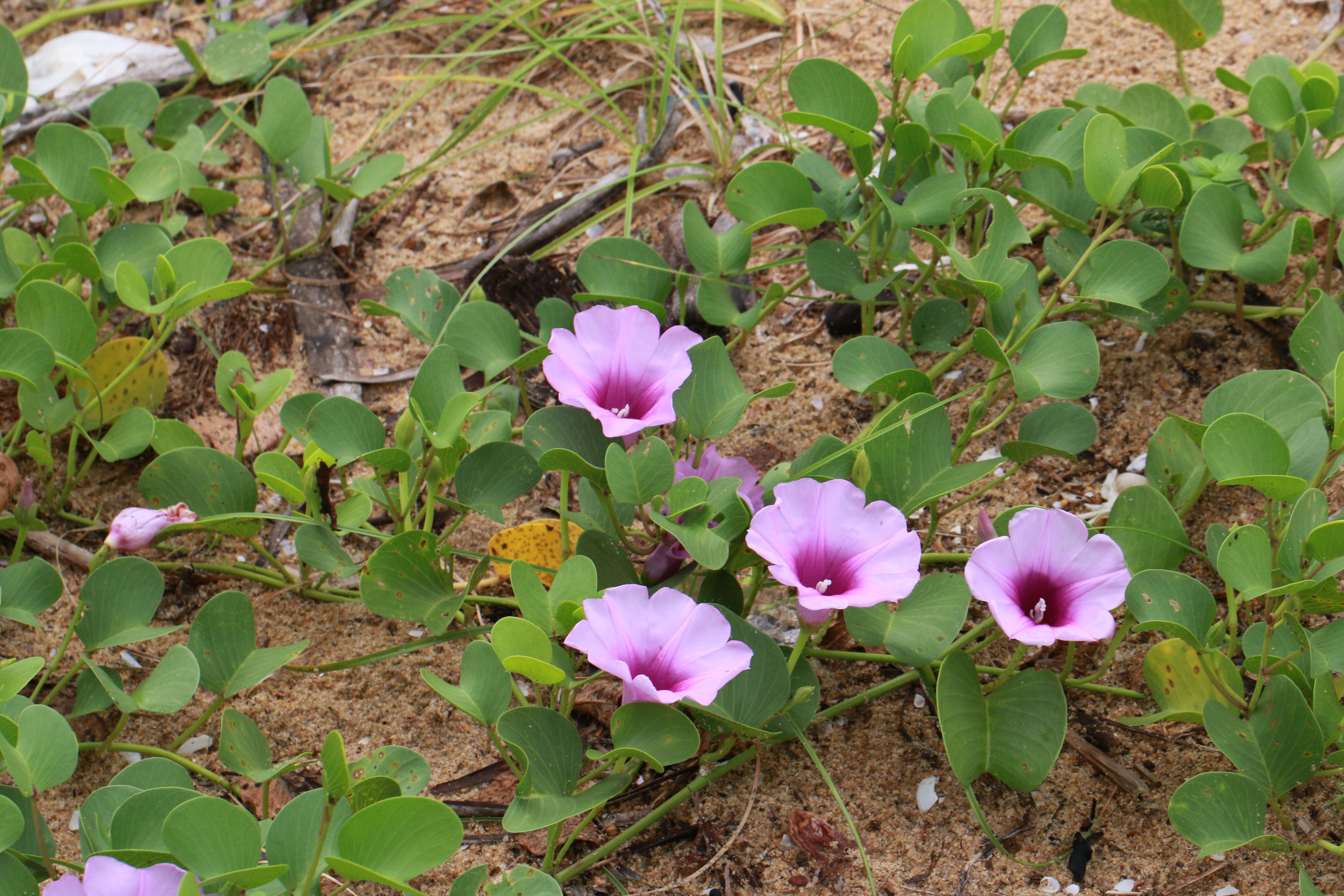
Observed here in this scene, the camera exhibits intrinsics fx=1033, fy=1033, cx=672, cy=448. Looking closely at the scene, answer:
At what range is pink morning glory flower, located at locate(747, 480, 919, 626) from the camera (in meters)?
1.27

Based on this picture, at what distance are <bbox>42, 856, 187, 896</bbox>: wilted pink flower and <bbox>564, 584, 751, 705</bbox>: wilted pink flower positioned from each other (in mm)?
482

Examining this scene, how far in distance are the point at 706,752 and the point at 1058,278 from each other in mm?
1155

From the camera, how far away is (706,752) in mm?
1502

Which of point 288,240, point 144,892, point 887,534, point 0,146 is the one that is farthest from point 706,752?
point 0,146

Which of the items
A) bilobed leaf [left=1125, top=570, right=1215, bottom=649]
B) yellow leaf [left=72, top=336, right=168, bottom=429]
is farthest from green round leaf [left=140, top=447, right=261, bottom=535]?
bilobed leaf [left=1125, top=570, right=1215, bottom=649]

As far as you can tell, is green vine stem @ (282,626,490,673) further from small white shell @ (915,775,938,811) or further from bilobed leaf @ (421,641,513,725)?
small white shell @ (915,775,938,811)

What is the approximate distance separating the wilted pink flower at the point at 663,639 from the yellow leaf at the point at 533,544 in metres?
0.47

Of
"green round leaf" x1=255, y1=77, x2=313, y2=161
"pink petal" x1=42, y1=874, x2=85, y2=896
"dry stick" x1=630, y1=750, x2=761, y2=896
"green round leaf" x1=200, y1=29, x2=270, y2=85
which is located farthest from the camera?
"green round leaf" x1=200, y1=29, x2=270, y2=85

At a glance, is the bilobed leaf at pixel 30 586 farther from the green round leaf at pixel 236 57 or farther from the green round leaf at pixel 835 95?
the green round leaf at pixel 236 57

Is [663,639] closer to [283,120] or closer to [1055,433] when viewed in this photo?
[1055,433]

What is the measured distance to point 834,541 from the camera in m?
1.33

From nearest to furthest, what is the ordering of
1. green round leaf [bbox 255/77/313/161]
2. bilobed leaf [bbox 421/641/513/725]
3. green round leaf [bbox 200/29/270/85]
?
bilobed leaf [bbox 421/641/513/725] < green round leaf [bbox 255/77/313/161] < green round leaf [bbox 200/29/270/85]

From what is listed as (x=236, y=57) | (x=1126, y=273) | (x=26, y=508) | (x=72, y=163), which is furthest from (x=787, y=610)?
(x=236, y=57)

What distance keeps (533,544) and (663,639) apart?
52cm
